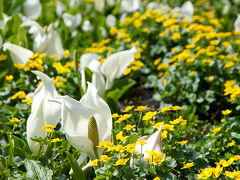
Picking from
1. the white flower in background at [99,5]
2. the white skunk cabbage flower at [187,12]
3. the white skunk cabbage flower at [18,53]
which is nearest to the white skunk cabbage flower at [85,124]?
the white skunk cabbage flower at [18,53]

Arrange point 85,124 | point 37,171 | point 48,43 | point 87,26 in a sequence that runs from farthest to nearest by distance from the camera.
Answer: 1. point 87,26
2. point 48,43
3. point 85,124
4. point 37,171

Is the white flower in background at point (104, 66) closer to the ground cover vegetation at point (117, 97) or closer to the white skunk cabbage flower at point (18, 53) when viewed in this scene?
the ground cover vegetation at point (117, 97)

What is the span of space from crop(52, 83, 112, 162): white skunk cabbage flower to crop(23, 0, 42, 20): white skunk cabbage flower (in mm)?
2629

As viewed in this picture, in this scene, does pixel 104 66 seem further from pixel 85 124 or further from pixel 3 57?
pixel 85 124

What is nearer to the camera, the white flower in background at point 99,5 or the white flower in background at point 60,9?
the white flower in background at point 60,9

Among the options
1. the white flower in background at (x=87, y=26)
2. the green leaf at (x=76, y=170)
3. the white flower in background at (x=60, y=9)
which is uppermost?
the white flower in background at (x=60, y=9)

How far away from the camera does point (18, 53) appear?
10.2ft

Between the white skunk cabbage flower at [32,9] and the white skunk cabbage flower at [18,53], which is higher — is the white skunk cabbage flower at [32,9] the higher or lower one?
the higher one

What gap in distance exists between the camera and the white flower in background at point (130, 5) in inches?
201

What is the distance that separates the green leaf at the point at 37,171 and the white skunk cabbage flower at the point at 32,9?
9.33ft

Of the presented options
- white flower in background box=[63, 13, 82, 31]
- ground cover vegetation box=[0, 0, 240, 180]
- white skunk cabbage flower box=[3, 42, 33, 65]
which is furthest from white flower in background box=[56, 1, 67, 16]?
white skunk cabbage flower box=[3, 42, 33, 65]

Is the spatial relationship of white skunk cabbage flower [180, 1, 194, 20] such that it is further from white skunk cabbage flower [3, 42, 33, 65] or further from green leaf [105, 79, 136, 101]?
white skunk cabbage flower [3, 42, 33, 65]

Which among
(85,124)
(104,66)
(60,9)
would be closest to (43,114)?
(85,124)

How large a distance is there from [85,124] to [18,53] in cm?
142
